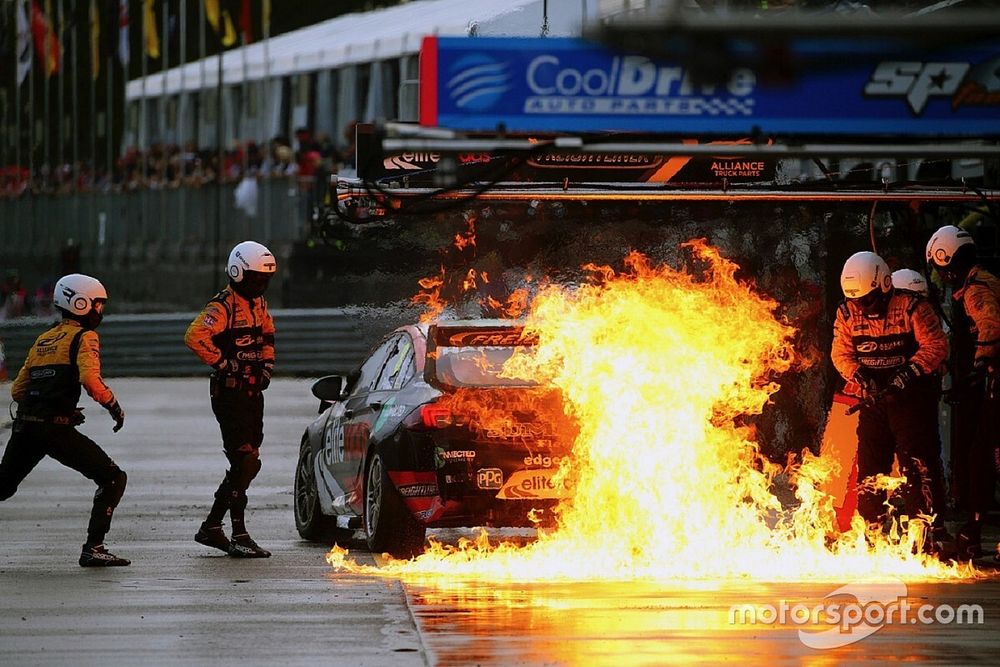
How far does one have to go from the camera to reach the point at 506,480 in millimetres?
12273

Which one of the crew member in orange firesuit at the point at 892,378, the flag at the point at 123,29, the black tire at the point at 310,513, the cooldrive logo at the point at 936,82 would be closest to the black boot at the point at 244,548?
the black tire at the point at 310,513

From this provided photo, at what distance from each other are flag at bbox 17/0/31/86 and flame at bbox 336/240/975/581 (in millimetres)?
37499

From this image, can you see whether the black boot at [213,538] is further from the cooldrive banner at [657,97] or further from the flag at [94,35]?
the flag at [94,35]

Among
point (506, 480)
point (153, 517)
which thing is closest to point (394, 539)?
point (506, 480)

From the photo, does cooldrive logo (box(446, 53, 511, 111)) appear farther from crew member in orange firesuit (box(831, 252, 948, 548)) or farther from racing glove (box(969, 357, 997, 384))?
racing glove (box(969, 357, 997, 384))

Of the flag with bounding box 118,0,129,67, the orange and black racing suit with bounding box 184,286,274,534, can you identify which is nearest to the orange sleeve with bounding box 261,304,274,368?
the orange and black racing suit with bounding box 184,286,274,534

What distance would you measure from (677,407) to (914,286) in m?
1.92

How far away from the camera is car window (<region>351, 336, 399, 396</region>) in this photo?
1385 cm

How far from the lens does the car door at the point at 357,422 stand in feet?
43.7

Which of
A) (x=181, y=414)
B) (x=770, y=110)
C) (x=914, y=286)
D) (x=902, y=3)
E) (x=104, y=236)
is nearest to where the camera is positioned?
(x=770, y=110)

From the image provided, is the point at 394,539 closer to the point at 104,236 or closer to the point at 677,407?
the point at 677,407

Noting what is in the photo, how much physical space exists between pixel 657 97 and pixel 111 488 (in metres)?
4.69

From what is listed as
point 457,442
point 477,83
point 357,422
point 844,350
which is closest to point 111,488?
point 357,422

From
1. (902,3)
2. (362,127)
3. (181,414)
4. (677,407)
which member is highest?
(902,3)
